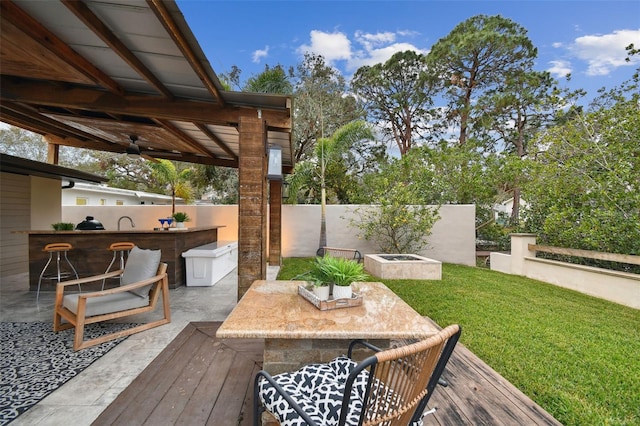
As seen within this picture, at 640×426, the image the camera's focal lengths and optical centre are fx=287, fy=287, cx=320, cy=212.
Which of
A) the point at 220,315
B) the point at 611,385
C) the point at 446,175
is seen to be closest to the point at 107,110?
the point at 220,315

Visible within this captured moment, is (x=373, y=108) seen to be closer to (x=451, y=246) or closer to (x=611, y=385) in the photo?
(x=451, y=246)

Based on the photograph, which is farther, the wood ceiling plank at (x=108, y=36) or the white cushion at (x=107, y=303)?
the white cushion at (x=107, y=303)

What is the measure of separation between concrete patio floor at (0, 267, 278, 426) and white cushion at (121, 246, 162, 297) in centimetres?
48

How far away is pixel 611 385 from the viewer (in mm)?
2322

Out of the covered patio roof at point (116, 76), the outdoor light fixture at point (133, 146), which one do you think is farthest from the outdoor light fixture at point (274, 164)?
the outdoor light fixture at point (133, 146)

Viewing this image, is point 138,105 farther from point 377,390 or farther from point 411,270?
point 411,270

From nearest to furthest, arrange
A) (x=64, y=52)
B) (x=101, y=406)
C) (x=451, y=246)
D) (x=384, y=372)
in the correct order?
(x=384, y=372) → (x=101, y=406) → (x=64, y=52) → (x=451, y=246)

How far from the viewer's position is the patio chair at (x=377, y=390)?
→ 39.1 inches

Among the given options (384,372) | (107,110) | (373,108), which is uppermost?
(373,108)

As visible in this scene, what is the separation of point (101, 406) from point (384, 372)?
2.09m

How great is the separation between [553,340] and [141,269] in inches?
187

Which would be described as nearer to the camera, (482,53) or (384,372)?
(384,372)

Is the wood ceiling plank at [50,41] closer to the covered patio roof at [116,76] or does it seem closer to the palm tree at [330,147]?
the covered patio roof at [116,76]

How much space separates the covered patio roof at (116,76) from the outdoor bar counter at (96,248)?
6.06 feet
